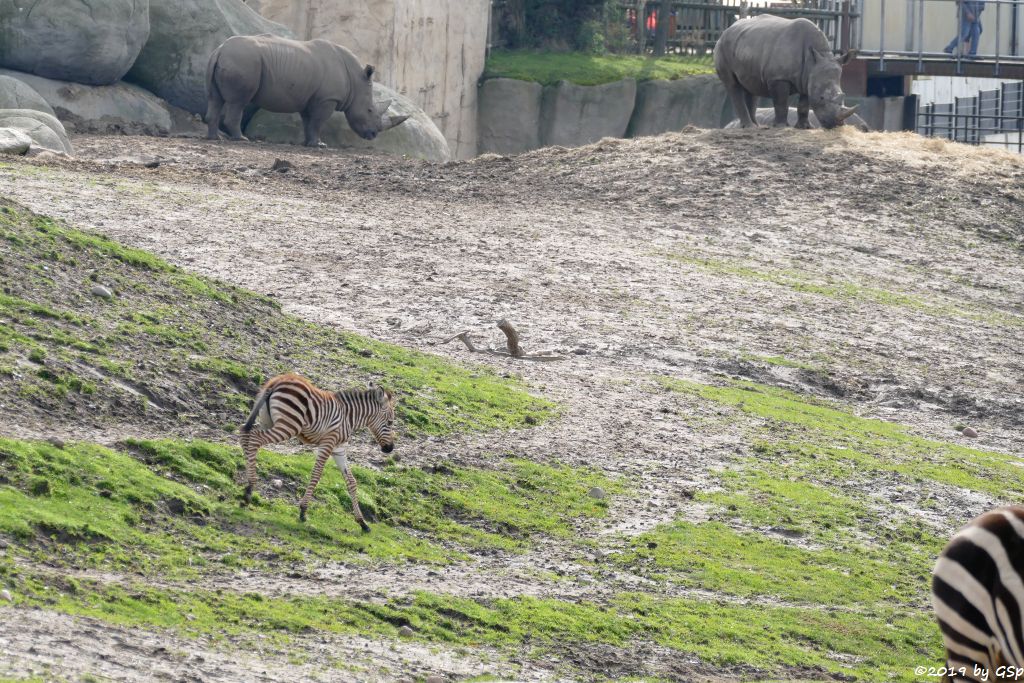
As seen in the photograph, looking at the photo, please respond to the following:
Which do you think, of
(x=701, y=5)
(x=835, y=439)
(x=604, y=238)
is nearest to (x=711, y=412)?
(x=835, y=439)

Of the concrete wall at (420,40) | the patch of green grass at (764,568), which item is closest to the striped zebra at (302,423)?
the patch of green grass at (764,568)

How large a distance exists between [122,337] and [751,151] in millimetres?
15440

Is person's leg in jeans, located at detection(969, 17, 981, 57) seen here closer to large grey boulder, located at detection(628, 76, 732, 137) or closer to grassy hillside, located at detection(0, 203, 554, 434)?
Answer: large grey boulder, located at detection(628, 76, 732, 137)

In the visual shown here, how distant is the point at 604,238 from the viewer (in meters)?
21.4

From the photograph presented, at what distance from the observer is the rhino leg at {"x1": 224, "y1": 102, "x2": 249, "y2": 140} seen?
29047 mm

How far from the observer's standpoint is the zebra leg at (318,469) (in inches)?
397

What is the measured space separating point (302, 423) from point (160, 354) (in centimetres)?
277

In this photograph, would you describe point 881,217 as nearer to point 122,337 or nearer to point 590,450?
point 590,450

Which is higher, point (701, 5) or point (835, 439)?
point (701, 5)

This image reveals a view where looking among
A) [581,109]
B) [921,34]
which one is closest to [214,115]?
[581,109]

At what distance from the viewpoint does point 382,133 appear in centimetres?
3170

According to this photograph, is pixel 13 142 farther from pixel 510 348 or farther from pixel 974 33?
pixel 974 33

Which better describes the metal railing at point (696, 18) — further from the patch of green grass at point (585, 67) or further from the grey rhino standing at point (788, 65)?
the grey rhino standing at point (788, 65)

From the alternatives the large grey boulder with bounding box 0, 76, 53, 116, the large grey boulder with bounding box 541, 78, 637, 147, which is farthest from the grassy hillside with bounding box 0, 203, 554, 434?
the large grey boulder with bounding box 541, 78, 637, 147
